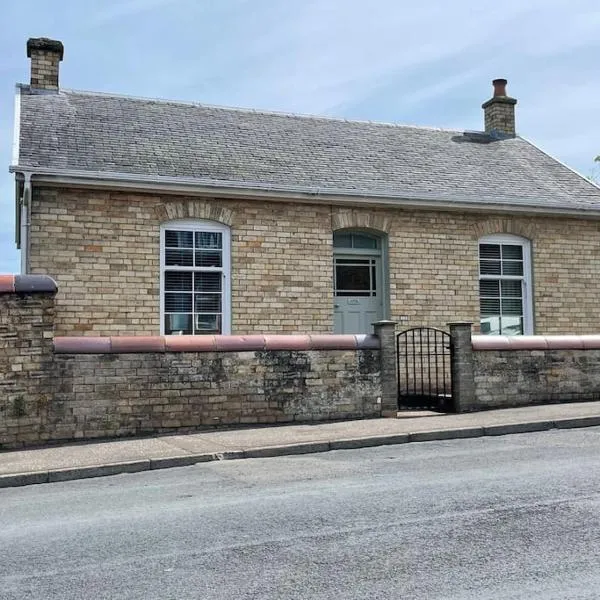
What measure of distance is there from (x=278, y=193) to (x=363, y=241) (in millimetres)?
2272

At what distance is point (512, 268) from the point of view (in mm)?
15977

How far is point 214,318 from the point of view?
14.0m

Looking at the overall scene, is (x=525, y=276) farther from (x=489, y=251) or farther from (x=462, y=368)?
(x=462, y=368)

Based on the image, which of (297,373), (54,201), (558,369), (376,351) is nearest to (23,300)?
(54,201)

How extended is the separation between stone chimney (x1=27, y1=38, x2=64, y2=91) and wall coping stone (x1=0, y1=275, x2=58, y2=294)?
756 cm

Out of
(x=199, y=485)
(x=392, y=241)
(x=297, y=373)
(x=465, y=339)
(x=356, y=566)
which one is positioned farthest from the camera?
(x=392, y=241)

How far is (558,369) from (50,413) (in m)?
8.56

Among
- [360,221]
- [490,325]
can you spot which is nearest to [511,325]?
[490,325]

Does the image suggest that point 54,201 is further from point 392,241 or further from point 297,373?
point 392,241

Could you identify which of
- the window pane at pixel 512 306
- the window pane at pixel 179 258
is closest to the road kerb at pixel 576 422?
the window pane at pixel 512 306

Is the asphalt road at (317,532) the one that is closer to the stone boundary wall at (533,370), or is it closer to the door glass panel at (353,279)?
the stone boundary wall at (533,370)

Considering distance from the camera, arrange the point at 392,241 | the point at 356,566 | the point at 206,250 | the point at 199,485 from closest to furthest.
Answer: the point at 356,566
the point at 199,485
the point at 206,250
the point at 392,241

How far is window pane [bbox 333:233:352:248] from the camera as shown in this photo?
1512 centimetres

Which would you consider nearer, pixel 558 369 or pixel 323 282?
pixel 558 369
